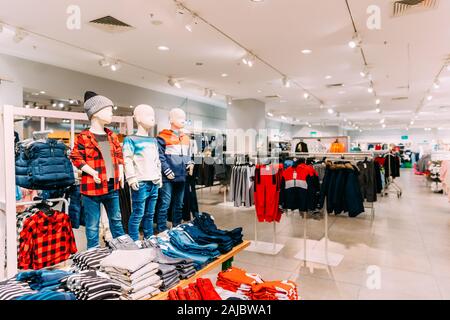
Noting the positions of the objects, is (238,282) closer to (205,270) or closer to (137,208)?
(205,270)

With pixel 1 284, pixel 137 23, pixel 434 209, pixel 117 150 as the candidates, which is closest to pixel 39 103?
pixel 137 23

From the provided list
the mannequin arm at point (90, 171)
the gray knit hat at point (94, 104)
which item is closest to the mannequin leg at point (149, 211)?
the mannequin arm at point (90, 171)

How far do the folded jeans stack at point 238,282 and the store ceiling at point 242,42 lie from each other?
3.26 meters

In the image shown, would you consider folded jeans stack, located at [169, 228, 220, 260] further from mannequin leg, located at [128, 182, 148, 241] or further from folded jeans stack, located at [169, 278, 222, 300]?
mannequin leg, located at [128, 182, 148, 241]

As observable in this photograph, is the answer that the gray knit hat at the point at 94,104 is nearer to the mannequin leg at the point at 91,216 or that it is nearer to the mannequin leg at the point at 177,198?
the mannequin leg at the point at 91,216

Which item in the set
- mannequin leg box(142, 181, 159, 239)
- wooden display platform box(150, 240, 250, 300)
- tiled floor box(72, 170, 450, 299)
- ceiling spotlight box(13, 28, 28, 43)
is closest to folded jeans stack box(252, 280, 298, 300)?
wooden display platform box(150, 240, 250, 300)

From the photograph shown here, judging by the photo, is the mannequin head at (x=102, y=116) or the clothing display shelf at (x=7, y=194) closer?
the clothing display shelf at (x=7, y=194)

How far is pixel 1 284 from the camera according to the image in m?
1.34

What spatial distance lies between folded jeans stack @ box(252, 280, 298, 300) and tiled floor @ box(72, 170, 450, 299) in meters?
1.29

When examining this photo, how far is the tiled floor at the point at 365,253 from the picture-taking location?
3.03 metres

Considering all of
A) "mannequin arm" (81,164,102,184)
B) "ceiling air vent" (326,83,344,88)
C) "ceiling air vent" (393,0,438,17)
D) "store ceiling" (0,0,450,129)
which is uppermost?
"ceiling air vent" (326,83,344,88)

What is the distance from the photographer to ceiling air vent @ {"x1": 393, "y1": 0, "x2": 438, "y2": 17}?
3721 millimetres

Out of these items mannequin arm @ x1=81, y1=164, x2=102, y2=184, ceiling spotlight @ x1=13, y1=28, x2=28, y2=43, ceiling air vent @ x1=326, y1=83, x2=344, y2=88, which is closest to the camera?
mannequin arm @ x1=81, y1=164, x2=102, y2=184

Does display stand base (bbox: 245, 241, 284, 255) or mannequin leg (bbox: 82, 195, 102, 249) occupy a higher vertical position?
mannequin leg (bbox: 82, 195, 102, 249)
